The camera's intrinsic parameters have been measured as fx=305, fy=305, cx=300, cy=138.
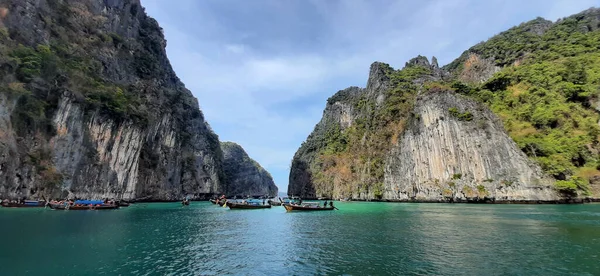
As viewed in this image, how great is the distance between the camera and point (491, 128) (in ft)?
211

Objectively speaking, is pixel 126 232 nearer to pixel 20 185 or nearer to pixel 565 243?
pixel 565 243

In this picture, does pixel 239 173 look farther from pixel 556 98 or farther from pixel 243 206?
pixel 556 98

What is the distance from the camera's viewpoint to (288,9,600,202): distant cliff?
5669 cm

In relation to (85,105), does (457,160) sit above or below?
below

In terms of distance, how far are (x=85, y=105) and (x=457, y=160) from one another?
76.5 metres

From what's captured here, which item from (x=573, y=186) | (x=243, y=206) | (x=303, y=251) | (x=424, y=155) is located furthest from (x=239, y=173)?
(x=303, y=251)

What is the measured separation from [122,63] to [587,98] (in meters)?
106

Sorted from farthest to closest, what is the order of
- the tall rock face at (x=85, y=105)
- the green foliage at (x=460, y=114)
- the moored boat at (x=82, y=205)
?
the green foliage at (x=460, y=114) < the tall rock face at (x=85, y=105) < the moored boat at (x=82, y=205)

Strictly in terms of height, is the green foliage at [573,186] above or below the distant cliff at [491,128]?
below

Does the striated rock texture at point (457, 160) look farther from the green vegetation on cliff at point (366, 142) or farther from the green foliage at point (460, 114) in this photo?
the green vegetation on cliff at point (366, 142)

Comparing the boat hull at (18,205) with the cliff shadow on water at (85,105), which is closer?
the boat hull at (18,205)

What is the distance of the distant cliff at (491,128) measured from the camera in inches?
2232

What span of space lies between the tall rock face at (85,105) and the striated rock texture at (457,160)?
63.9m

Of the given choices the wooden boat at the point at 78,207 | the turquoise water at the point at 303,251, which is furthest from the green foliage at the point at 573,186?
the wooden boat at the point at 78,207
